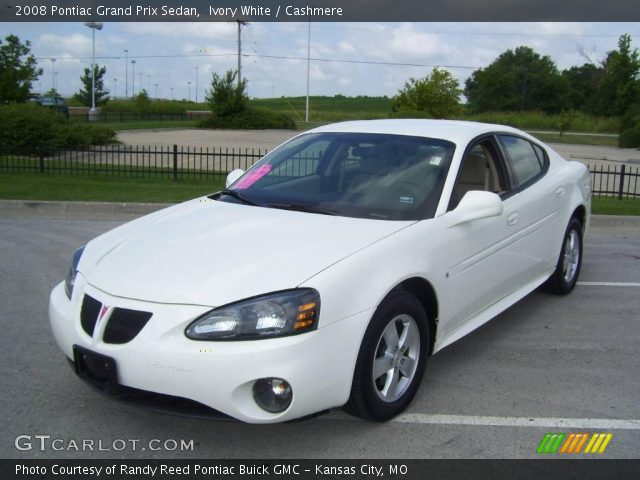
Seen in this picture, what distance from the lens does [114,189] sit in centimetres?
1318

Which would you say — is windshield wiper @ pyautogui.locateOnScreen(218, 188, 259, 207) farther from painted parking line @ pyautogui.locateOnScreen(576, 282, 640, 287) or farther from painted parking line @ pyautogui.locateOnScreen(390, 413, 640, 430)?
painted parking line @ pyautogui.locateOnScreen(576, 282, 640, 287)

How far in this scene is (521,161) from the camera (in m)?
5.38

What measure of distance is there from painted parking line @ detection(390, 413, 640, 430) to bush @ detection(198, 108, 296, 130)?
45.5m

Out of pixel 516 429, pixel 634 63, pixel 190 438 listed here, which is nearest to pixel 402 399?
pixel 516 429

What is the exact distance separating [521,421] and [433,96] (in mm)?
22061

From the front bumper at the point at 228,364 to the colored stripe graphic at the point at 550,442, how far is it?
3.57 ft

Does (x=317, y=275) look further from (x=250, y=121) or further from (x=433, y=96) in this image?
(x=250, y=121)

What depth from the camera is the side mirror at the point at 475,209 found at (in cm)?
412

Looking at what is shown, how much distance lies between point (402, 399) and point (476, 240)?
45.7 inches

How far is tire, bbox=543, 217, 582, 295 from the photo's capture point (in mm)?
5959

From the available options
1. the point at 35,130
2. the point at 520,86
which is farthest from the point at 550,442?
the point at 520,86

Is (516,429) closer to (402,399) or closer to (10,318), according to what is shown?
(402,399)

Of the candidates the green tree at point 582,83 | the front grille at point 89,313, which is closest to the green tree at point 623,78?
the green tree at point 582,83

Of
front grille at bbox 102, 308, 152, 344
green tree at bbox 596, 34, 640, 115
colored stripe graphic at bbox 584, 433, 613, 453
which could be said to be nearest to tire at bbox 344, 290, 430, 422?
colored stripe graphic at bbox 584, 433, 613, 453
